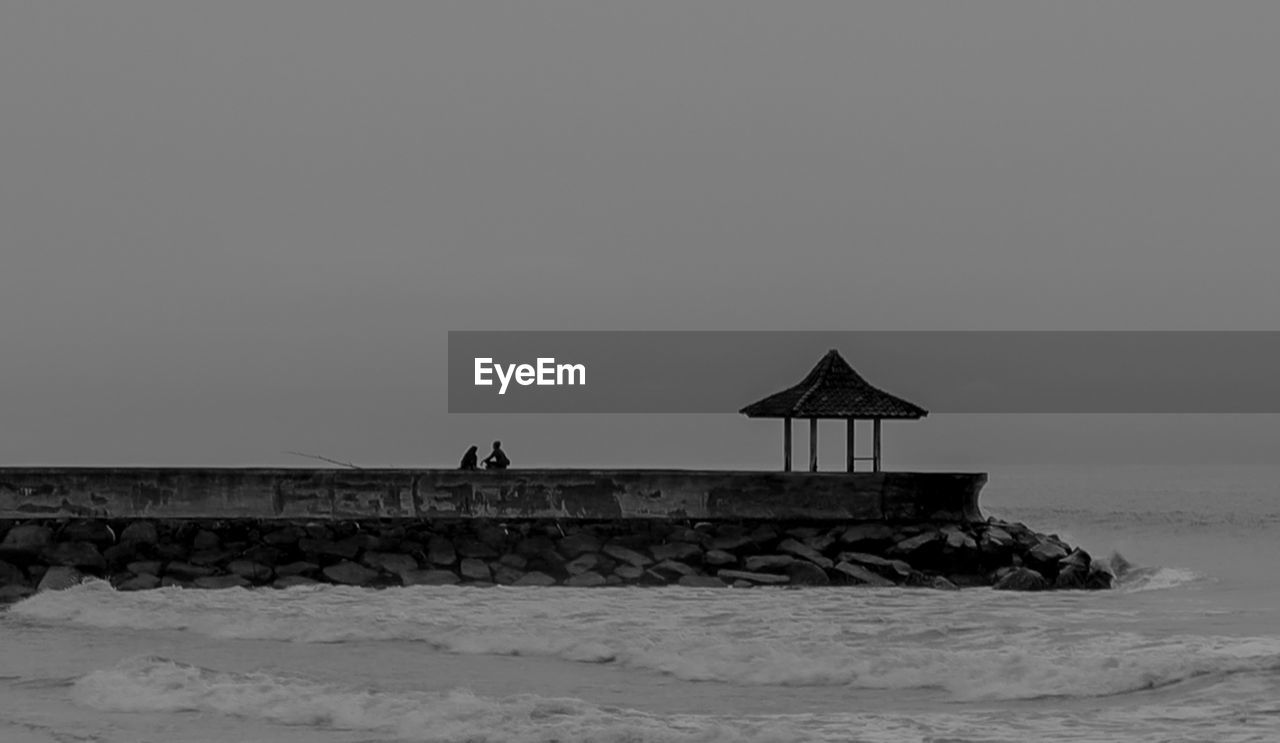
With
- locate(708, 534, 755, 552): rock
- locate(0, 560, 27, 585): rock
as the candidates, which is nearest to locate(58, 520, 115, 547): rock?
locate(0, 560, 27, 585): rock

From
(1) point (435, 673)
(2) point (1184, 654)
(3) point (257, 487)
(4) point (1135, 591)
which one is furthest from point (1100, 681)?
(3) point (257, 487)

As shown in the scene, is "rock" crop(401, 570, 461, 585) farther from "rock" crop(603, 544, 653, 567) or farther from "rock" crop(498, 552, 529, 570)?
"rock" crop(603, 544, 653, 567)

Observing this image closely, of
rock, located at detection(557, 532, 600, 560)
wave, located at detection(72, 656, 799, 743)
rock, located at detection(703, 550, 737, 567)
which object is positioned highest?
rock, located at detection(557, 532, 600, 560)

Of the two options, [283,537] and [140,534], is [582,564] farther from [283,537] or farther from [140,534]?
[140,534]

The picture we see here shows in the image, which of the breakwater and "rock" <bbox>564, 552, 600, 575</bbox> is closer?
"rock" <bbox>564, 552, 600, 575</bbox>

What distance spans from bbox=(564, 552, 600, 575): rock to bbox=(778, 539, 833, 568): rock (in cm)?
240

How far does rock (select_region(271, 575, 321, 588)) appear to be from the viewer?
21.1 meters

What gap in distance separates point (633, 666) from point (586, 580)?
17.8 ft

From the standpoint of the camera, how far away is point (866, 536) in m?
21.5

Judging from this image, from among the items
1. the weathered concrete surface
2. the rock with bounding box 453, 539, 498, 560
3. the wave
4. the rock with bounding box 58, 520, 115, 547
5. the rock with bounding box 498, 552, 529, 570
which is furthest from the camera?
the weathered concrete surface

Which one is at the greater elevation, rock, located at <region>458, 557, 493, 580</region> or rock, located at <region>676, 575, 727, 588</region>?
rock, located at <region>458, 557, 493, 580</region>

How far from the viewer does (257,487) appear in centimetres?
2189

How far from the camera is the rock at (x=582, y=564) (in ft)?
69.5

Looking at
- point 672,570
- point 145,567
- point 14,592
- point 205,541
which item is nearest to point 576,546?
point 672,570
